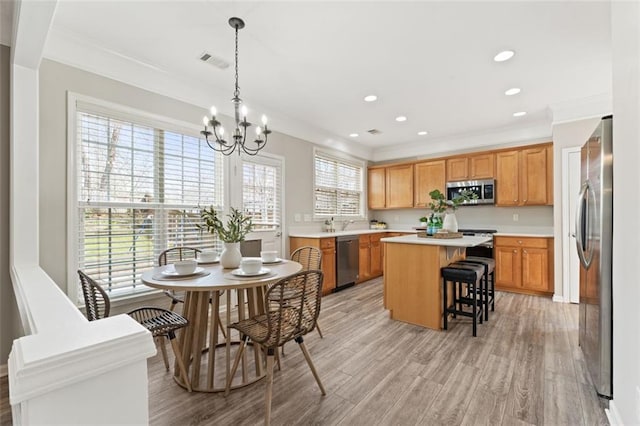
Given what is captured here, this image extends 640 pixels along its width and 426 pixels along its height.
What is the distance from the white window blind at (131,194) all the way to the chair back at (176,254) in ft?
0.50

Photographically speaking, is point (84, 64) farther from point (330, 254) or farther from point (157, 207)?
point (330, 254)

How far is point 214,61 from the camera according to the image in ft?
9.75

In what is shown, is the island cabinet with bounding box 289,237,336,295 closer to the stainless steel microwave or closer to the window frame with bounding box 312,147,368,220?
the window frame with bounding box 312,147,368,220

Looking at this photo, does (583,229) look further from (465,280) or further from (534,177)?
(534,177)

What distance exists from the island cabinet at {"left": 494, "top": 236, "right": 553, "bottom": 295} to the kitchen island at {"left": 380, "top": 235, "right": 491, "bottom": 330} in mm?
1698

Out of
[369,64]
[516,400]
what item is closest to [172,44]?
[369,64]

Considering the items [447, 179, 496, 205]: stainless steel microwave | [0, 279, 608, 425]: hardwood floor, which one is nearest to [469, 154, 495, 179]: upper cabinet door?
[447, 179, 496, 205]: stainless steel microwave

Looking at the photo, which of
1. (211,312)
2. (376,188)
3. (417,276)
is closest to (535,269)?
(417,276)

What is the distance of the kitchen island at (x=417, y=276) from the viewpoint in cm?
316

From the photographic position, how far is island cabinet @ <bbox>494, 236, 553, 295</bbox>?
441cm

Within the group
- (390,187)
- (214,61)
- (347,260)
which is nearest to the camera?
(214,61)

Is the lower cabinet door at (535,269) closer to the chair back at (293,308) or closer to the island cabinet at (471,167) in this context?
the island cabinet at (471,167)

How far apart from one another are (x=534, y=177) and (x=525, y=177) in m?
0.12

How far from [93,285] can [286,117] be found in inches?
136
